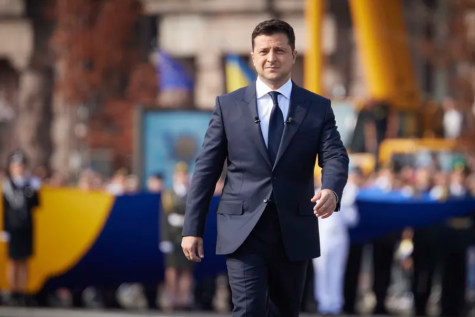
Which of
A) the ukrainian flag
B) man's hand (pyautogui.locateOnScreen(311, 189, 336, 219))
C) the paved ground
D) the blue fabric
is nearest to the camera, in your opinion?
man's hand (pyautogui.locateOnScreen(311, 189, 336, 219))

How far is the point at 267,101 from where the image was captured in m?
7.51

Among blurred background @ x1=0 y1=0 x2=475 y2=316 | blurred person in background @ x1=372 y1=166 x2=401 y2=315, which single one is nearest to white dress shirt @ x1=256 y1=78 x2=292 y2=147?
blurred background @ x1=0 y1=0 x2=475 y2=316

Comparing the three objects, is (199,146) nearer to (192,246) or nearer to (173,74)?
(173,74)

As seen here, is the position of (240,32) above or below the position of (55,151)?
above

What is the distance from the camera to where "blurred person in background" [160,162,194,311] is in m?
14.8

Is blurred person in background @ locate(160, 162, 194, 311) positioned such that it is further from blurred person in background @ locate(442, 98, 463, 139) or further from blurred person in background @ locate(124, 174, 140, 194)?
blurred person in background @ locate(442, 98, 463, 139)

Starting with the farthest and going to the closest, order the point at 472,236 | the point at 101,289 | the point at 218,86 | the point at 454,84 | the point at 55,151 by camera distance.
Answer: the point at 55,151 < the point at 218,86 < the point at 454,84 < the point at 101,289 < the point at 472,236

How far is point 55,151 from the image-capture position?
4566 centimetres

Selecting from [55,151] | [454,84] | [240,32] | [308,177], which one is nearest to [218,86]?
[240,32]

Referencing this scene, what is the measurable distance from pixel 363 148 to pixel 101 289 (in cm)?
709

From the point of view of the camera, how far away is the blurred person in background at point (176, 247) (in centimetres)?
1480

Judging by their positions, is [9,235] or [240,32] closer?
[9,235]

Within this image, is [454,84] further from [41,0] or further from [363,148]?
[41,0]

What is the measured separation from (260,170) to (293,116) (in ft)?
1.15
